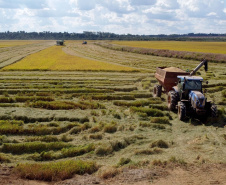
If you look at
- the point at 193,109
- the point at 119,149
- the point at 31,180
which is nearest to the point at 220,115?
the point at 193,109

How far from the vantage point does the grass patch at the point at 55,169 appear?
7.90 metres

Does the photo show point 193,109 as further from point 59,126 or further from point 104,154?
point 59,126

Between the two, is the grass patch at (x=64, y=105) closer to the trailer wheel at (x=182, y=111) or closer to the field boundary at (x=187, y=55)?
the trailer wheel at (x=182, y=111)

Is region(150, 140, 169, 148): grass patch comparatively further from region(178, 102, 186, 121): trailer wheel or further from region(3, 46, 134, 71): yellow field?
region(3, 46, 134, 71): yellow field

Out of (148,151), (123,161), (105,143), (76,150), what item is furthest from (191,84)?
(76,150)

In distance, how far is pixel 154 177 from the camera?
807cm

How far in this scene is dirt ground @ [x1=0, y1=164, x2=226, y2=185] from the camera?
25.4ft

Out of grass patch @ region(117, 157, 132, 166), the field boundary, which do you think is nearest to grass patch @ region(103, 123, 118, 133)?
grass patch @ region(117, 157, 132, 166)

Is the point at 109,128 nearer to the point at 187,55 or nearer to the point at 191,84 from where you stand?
the point at 191,84

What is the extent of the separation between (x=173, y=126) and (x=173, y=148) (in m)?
2.74

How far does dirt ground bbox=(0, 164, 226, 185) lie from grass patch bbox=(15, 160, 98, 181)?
180mm

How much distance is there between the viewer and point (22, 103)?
16609mm

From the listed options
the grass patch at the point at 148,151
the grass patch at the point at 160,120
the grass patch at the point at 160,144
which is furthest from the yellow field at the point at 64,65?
the grass patch at the point at 148,151

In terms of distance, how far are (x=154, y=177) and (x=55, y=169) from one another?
3230 mm
